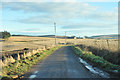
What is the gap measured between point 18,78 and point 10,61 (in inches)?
228

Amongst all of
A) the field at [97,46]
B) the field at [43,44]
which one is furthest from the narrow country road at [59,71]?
the field at [43,44]

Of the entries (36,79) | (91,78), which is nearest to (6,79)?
(36,79)

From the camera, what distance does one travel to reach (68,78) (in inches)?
292

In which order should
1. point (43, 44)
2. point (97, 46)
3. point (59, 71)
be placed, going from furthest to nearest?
point (43, 44)
point (97, 46)
point (59, 71)

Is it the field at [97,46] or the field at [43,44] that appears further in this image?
the field at [43,44]

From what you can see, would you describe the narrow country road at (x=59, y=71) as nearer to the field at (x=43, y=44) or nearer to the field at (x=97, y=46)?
the field at (x=97, y=46)

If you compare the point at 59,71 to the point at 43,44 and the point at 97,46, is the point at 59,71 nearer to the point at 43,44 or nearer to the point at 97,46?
the point at 97,46

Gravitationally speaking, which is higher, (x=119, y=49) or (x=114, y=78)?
(x=119, y=49)

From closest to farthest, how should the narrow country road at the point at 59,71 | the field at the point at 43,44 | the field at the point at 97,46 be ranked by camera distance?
1. the narrow country road at the point at 59,71
2. the field at the point at 97,46
3. the field at the point at 43,44

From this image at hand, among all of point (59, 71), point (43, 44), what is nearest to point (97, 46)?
A: point (59, 71)

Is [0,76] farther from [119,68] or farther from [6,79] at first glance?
[119,68]

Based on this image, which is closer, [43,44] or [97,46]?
[97,46]

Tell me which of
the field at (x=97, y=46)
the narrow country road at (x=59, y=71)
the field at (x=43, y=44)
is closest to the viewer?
the narrow country road at (x=59, y=71)

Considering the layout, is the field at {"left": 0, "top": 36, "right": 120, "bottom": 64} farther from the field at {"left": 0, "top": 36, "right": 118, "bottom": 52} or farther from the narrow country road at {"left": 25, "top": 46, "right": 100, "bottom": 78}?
the narrow country road at {"left": 25, "top": 46, "right": 100, "bottom": 78}
